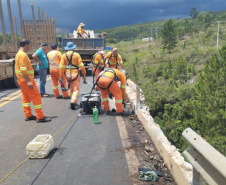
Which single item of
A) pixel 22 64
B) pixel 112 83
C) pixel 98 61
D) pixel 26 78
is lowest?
pixel 112 83

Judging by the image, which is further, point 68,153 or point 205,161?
point 68,153

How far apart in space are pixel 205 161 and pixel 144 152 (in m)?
2.28

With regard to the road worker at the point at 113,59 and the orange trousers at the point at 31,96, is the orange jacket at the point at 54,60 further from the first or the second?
the orange trousers at the point at 31,96

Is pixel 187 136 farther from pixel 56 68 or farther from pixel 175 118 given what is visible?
pixel 175 118

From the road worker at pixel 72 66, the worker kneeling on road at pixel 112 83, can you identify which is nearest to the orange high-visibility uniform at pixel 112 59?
the road worker at pixel 72 66

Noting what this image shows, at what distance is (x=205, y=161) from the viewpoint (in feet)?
7.43

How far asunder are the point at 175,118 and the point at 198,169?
10.2 m

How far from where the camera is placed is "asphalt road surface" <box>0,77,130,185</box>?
360cm

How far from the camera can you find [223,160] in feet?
6.32

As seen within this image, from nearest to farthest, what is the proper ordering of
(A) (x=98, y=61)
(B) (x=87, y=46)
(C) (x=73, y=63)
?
(C) (x=73, y=63)
(A) (x=98, y=61)
(B) (x=87, y=46)

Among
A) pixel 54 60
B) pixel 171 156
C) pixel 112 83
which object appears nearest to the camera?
pixel 171 156

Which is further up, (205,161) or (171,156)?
(205,161)

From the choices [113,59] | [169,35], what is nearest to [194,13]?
[169,35]

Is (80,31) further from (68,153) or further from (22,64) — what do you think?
(68,153)
